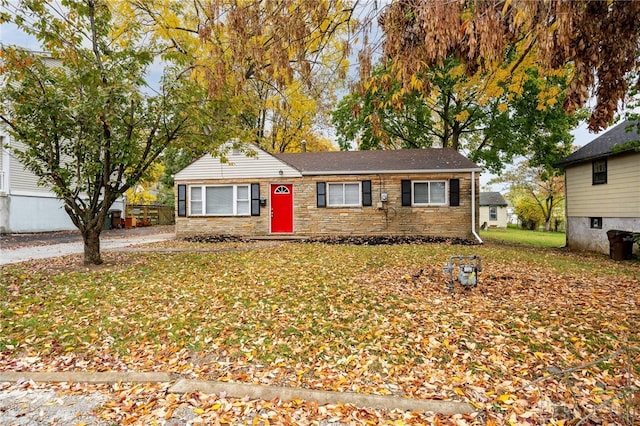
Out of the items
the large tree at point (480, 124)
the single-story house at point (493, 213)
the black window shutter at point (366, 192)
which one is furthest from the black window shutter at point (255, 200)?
the single-story house at point (493, 213)

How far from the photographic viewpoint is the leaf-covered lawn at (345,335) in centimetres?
284

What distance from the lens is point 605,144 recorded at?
39.4 ft

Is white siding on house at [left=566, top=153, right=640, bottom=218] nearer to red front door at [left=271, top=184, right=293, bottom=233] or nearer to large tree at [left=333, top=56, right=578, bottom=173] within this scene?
large tree at [left=333, top=56, right=578, bottom=173]

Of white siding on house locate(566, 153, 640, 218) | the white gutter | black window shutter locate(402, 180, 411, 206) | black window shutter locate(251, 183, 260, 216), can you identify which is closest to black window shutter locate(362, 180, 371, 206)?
black window shutter locate(402, 180, 411, 206)

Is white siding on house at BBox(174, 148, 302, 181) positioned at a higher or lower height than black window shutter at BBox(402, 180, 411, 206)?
higher

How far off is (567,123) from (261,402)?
17.9m

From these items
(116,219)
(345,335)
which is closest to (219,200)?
(116,219)

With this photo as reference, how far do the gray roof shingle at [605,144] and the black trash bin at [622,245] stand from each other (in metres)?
2.76

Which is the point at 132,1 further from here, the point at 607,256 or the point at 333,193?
the point at 607,256

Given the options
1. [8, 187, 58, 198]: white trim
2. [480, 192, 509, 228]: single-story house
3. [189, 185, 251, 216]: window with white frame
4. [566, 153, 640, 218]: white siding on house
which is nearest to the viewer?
[566, 153, 640, 218]: white siding on house

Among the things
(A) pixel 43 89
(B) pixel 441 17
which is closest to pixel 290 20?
(B) pixel 441 17

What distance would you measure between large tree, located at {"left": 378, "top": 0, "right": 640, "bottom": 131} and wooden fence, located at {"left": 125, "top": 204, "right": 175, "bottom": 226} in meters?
21.8

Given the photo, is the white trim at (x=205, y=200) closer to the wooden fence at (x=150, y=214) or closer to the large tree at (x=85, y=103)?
the large tree at (x=85, y=103)

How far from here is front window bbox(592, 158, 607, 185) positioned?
11688 mm
